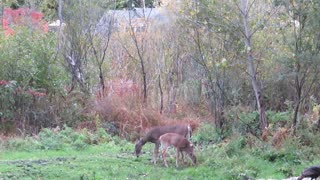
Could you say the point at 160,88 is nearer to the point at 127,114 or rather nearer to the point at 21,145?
the point at 127,114

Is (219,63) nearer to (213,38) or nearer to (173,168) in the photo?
(213,38)

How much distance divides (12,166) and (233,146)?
5382 millimetres

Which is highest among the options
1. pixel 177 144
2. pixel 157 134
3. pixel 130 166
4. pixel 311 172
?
pixel 311 172

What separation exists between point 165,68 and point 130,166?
33.6 ft

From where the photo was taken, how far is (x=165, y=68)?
23531mm

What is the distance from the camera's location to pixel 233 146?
1538 centimetres

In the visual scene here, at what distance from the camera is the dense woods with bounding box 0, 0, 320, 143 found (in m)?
16.6

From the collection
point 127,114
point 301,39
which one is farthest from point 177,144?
point 127,114

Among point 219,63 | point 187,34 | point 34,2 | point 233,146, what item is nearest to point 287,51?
point 219,63

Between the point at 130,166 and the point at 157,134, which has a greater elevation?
the point at 157,134

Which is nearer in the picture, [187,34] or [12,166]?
[12,166]

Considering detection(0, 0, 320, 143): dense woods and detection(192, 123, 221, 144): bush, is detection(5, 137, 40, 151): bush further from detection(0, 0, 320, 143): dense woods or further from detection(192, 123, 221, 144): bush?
detection(192, 123, 221, 144): bush

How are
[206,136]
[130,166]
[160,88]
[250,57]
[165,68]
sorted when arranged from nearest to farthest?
[130,166]
[250,57]
[206,136]
[160,88]
[165,68]

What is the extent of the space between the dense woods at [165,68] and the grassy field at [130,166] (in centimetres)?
211
